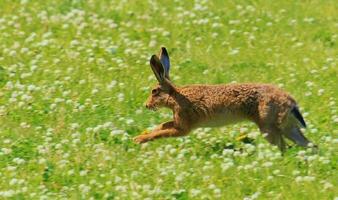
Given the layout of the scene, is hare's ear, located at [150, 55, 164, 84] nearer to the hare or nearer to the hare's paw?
the hare

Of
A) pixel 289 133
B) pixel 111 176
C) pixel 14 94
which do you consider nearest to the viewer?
pixel 111 176

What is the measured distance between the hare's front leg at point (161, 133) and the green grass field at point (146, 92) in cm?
11

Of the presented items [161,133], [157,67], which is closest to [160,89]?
[157,67]

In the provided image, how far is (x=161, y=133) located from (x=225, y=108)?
28.7 inches

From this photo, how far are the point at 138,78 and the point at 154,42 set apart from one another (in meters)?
1.68

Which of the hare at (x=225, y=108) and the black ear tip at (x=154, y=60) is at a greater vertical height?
the black ear tip at (x=154, y=60)

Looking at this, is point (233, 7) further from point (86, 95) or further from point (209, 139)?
point (209, 139)

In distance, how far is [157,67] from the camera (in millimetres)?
12117

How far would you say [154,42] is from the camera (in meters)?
15.6

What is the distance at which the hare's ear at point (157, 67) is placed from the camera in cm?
1200

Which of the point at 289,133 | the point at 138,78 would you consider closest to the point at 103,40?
the point at 138,78

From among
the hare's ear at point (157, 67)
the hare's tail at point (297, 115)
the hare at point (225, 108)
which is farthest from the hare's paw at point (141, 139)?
the hare's tail at point (297, 115)

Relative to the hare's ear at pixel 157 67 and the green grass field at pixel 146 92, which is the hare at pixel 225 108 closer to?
the hare's ear at pixel 157 67

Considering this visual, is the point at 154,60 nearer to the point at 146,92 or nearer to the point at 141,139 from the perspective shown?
the point at 141,139
